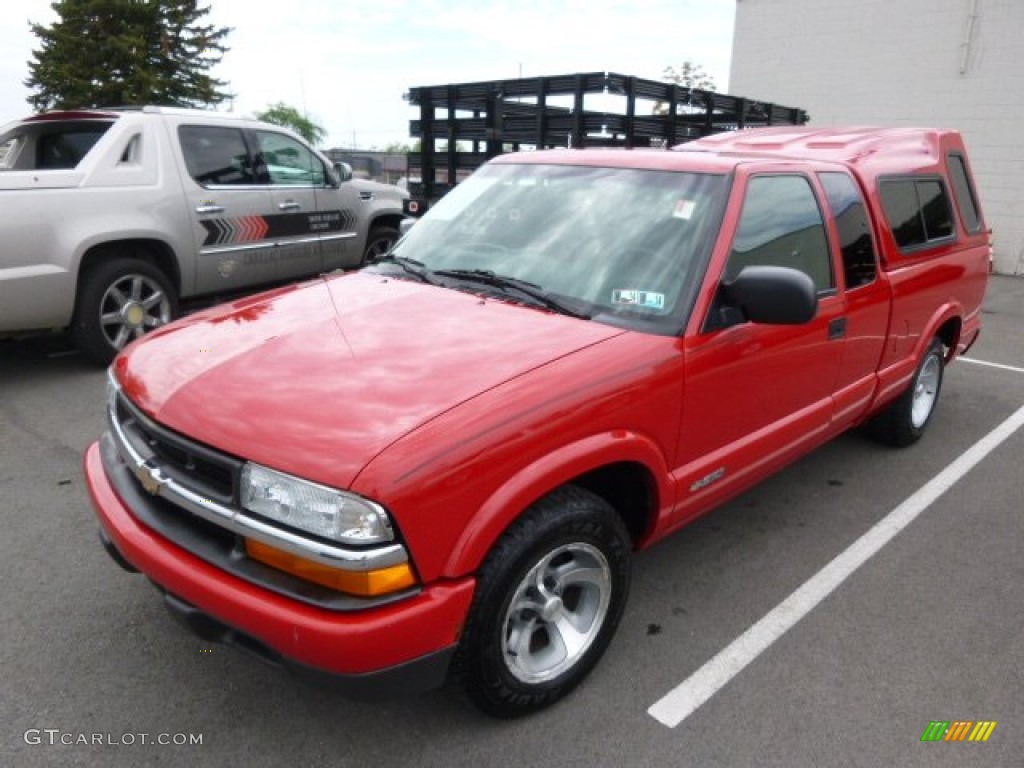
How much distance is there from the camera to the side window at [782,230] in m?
2.96

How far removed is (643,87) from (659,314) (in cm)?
676

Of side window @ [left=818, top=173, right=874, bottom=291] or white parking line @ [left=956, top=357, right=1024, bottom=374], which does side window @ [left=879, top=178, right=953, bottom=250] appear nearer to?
side window @ [left=818, top=173, right=874, bottom=291]

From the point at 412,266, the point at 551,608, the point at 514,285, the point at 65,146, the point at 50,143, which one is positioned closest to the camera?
the point at 551,608

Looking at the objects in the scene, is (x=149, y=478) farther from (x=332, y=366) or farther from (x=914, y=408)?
(x=914, y=408)

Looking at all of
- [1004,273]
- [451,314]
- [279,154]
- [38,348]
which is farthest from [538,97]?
[1004,273]

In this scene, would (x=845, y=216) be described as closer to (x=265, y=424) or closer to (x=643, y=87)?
(x=265, y=424)

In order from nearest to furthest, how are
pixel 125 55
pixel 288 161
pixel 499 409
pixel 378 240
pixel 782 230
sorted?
1. pixel 499 409
2. pixel 782 230
3. pixel 288 161
4. pixel 378 240
5. pixel 125 55

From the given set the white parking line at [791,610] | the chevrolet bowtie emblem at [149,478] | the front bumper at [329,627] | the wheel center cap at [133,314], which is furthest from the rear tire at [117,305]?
the white parking line at [791,610]

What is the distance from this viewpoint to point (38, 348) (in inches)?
254

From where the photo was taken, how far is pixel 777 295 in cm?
258

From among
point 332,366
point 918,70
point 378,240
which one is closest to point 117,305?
point 378,240

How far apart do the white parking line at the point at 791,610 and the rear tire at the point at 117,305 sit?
494 cm

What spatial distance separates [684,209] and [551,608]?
62.0 inches

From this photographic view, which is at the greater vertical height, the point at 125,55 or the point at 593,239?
the point at 125,55
